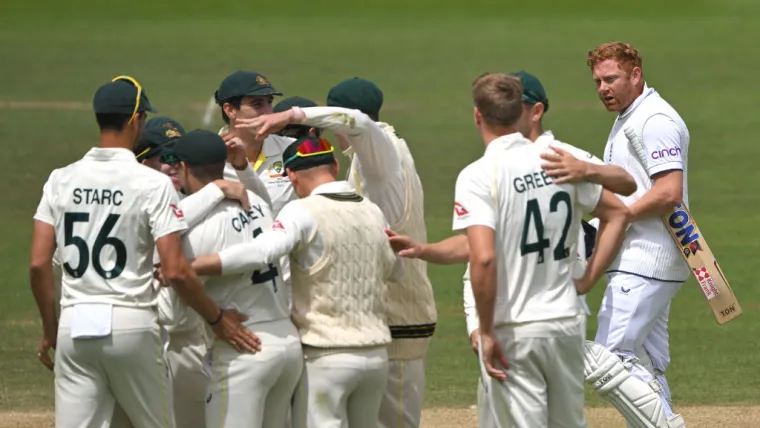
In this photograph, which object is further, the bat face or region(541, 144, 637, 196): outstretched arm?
the bat face

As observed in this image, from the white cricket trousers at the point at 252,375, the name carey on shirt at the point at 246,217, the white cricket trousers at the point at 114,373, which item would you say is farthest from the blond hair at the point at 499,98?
the white cricket trousers at the point at 114,373

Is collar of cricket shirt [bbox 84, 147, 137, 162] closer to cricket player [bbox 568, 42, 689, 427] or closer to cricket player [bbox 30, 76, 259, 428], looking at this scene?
cricket player [bbox 30, 76, 259, 428]

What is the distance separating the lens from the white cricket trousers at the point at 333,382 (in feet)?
19.2

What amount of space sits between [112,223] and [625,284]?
9.52 feet

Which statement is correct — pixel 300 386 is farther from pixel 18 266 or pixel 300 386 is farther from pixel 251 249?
pixel 18 266

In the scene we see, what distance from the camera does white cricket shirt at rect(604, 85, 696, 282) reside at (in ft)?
23.1

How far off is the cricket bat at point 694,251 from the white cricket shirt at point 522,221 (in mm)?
1533

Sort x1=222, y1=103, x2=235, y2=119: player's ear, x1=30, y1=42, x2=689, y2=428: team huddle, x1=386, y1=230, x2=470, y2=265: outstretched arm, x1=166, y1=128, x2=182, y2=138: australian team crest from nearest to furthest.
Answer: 1. x1=30, y1=42, x2=689, y2=428: team huddle
2. x1=386, y1=230, x2=470, y2=265: outstretched arm
3. x1=166, y1=128, x2=182, y2=138: australian team crest
4. x1=222, y1=103, x2=235, y2=119: player's ear

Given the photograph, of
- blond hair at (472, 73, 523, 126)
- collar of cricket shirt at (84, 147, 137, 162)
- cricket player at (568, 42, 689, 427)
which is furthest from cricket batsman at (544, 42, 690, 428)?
collar of cricket shirt at (84, 147, 137, 162)

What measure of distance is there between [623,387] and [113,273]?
2.79 m

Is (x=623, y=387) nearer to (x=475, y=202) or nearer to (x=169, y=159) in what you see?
(x=475, y=202)

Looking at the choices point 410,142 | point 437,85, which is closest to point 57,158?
point 410,142

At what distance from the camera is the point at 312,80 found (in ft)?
89.8

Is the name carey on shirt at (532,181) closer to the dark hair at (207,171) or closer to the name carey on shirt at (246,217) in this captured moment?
the name carey on shirt at (246,217)
